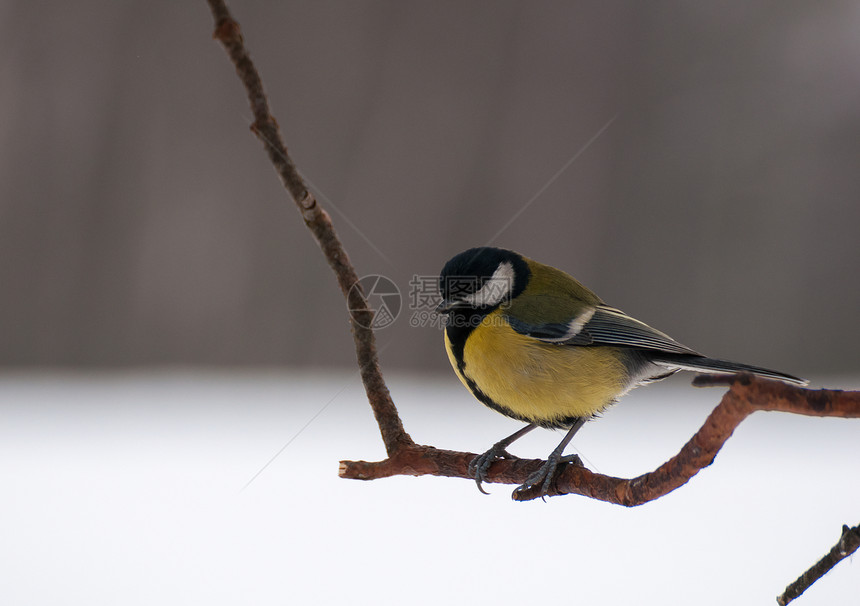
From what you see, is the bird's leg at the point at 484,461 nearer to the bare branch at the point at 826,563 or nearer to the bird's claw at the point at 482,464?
the bird's claw at the point at 482,464

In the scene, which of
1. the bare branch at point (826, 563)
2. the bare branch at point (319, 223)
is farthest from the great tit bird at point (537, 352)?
the bare branch at point (826, 563)

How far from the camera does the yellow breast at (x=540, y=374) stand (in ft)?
2.28

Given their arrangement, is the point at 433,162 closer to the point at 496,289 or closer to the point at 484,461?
the point at 496,289

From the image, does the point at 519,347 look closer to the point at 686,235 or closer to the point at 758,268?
the point at 686,235

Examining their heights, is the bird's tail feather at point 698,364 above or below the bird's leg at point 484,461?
above

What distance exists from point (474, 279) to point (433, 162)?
861 mm

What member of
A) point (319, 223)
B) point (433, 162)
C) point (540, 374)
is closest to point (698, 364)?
point (540, 374)

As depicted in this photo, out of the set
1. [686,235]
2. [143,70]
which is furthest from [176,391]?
[686,235]

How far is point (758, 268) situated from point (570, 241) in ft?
1.49

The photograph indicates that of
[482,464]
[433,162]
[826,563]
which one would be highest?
[433,162]

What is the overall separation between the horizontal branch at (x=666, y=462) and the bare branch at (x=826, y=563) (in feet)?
0.33

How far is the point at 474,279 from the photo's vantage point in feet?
2.33

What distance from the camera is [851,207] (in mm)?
1504

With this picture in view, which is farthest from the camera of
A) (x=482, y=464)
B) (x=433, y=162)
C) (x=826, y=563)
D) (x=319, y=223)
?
(x=433, y=162)
